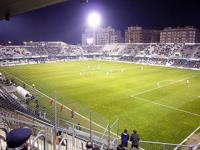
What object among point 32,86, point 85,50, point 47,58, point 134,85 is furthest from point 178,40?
point 32,86

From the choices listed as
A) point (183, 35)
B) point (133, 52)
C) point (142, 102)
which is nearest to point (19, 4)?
point (142, 102)

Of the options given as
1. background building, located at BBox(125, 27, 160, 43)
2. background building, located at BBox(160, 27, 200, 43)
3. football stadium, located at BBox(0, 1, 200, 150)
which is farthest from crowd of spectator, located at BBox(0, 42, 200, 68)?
background building, located at BBox(160, 27, 200, 43)

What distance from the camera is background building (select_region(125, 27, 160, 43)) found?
15000cm

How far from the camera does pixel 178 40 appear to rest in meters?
137

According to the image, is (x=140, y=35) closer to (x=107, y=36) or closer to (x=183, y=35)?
(x=107, y=36)

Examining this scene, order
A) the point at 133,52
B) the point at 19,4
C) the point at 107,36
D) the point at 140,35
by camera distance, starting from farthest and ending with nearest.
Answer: the point at 107,36, the point at 140,35, the point at 133,52, the point at 19,4

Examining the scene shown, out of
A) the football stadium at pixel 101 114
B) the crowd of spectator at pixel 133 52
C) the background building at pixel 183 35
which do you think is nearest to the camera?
the football stadium at pixel 101 114

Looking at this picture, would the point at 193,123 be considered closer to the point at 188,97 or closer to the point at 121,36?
the point at 188,97

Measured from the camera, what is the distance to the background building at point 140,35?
492ft

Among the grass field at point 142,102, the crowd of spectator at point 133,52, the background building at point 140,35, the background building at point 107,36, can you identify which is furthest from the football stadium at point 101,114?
the background building at point 107,36

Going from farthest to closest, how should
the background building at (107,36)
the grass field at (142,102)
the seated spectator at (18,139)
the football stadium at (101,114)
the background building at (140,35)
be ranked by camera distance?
1. the background building at (107,36)
2. the background building at (140,35)
3. the grass field at (142,102)
4. the football stadium at (101,114)
5. the seated spectator at (18,139)

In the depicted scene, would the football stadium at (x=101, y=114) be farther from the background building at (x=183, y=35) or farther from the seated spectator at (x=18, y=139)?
the background building at (x=183, y=35)

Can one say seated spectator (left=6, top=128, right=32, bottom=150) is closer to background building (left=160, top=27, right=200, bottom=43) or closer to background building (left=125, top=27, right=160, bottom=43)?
background building (left=160, top=27, right=200, bottom=43)

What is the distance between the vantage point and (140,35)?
150500 millimetres
